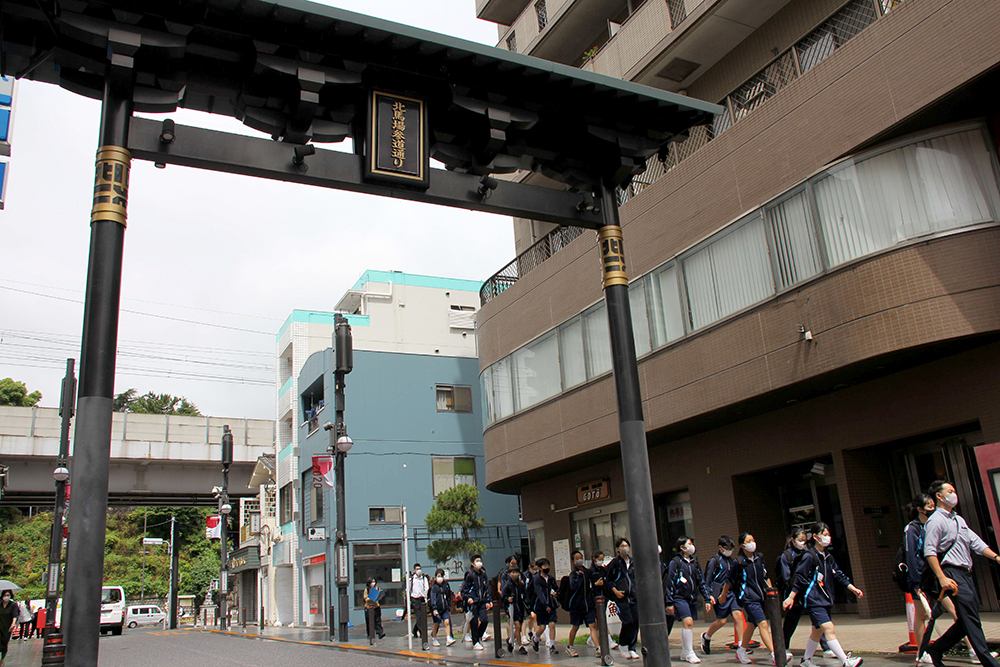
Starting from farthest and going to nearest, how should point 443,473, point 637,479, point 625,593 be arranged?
point 443,473, point 625,593, point 637,479

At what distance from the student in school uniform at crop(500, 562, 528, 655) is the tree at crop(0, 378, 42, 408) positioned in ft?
204

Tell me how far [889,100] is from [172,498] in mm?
42385

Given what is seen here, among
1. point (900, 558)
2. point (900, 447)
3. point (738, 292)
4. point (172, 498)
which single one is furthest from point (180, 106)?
point (172, 498)

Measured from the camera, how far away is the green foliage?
58.5 meters

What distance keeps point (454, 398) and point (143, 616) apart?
2739 cm


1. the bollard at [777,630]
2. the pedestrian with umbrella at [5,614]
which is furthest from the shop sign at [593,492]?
the pedestrian with umbrella at [5,614]

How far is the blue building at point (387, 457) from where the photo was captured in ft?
111

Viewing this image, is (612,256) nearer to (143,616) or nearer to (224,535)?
(224,535)

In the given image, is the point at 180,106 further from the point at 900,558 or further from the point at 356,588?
the point at 356,588

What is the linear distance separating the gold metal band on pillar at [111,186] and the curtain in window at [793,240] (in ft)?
35.4

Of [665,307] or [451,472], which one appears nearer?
[665,307]

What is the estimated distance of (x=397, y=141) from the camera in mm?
8875

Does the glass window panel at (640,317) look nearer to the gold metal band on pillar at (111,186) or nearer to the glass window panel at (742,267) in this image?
the glass window panel at (742,267)

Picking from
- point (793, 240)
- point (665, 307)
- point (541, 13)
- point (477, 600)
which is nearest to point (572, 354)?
point (665, 307)
